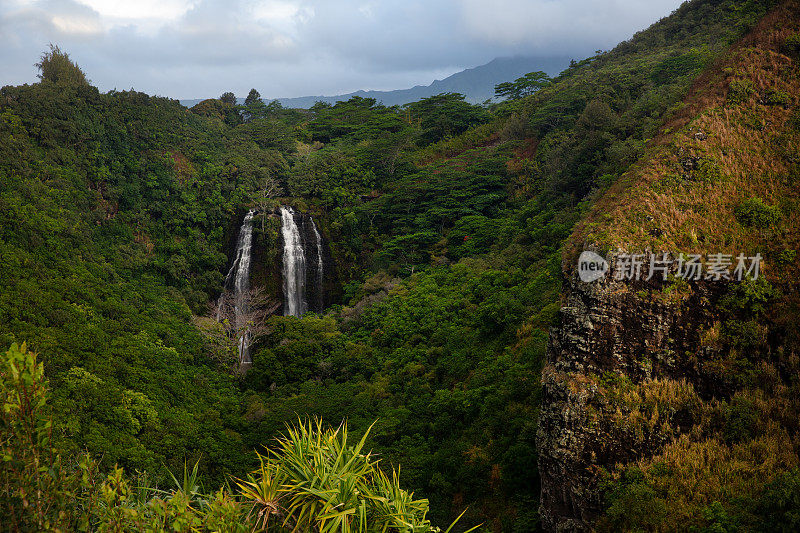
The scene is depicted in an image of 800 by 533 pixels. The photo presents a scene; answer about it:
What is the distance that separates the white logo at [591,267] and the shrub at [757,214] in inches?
146

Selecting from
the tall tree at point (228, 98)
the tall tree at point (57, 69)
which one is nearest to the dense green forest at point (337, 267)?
the tall tree at point (57, 69)

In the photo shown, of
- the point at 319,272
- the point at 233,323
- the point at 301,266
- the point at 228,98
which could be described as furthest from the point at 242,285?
the point at 228,98

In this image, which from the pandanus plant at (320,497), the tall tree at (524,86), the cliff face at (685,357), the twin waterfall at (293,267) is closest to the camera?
the pandanus plant at (320,497)

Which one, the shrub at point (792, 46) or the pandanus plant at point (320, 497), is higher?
the shrub at point (792, 46)

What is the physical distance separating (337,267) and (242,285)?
247 inches

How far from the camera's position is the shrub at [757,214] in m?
11.0

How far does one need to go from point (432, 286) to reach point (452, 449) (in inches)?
434

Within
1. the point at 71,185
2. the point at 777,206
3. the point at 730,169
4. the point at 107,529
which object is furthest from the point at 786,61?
the point at 71,185

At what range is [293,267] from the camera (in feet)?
97.5

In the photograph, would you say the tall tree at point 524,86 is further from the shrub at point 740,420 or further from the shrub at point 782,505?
the shrub at point 782,505

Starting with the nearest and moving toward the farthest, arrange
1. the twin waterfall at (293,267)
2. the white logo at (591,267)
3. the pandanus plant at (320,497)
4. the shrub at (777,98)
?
the pandanus plant at (320,497) < the white logo at (591,267) < the shrub at (777,98) < the twin waterfall at (293,267)

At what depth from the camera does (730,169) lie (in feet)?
39.0

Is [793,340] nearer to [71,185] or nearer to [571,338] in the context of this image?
[571,338]

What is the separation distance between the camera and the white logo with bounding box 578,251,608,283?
1086cm
